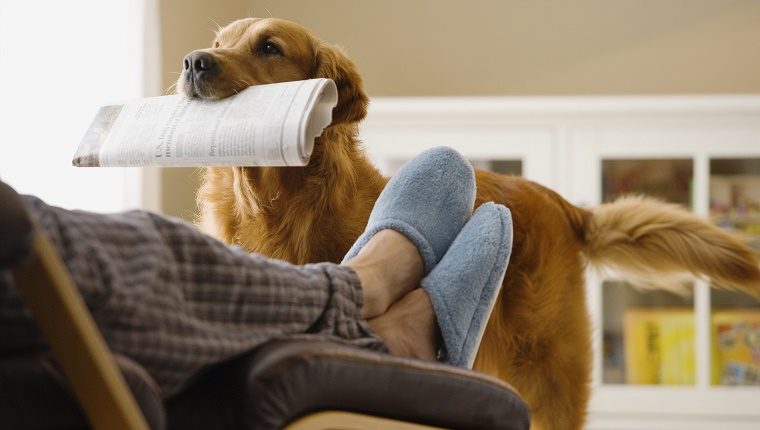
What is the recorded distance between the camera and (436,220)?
1.03 meters

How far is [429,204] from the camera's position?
1.04 meters

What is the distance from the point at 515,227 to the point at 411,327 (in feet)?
2.42

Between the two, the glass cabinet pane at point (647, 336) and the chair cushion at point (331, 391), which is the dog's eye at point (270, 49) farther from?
the glass cabinet pane at point (647, 336)

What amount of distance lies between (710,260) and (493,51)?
73.8 inches

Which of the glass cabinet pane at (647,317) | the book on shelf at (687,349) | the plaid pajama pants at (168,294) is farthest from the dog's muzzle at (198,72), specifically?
the book on shelf at (687,349)

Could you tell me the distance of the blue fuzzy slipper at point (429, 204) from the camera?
3.29 feet

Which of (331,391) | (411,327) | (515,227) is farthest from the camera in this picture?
(515,227)

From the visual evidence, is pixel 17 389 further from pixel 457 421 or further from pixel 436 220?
pixel 436 220

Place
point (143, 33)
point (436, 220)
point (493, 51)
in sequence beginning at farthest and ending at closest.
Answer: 1. point (493, 51)
2. point (143, 33)
3. point (436, 220)

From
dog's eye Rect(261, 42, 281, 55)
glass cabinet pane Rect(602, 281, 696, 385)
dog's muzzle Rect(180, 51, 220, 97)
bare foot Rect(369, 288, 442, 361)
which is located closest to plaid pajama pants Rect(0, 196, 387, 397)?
bare foot Rect(369, 288, 442, 361)

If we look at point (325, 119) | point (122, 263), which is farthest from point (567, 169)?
Result: point (122, 263)

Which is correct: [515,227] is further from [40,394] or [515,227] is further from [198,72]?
[40,394]

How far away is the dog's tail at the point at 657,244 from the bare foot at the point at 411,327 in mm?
845

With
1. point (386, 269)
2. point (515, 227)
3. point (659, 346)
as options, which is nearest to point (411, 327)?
point (386, 269)
